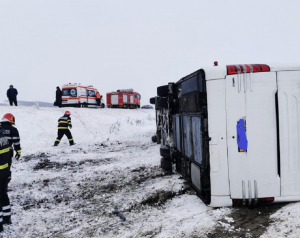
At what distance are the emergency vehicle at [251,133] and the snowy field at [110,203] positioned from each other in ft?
1.12

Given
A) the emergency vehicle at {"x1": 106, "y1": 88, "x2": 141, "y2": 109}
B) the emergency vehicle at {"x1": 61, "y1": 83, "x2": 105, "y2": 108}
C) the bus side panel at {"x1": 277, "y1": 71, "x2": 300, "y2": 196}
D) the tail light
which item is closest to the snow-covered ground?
the bus side panel at {"x1": 277, "y1": 71, "x2": 300, "y2": 196}

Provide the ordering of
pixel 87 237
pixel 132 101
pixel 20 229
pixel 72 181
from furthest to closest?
pixel 132 101 → pixel 72 181 → pixel 20 229 → pixel 87 237

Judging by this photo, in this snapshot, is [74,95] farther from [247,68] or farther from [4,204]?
[247,68]

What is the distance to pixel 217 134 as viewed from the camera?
14.1ft

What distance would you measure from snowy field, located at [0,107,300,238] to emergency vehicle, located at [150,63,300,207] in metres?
0.34

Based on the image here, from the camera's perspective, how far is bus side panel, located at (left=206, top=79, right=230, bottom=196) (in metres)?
4.30

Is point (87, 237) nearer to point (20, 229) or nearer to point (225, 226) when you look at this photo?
point (20, 229)

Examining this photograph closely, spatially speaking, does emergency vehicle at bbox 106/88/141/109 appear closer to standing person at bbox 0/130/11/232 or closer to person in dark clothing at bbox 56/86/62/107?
person in dark clothing at bbox 56/86/62/107

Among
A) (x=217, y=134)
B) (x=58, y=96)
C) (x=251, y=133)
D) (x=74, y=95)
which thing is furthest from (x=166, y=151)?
(x=74, y=95)

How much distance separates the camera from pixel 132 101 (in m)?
35.6

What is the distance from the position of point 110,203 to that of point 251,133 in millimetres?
3235

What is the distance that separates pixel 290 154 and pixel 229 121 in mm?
1076

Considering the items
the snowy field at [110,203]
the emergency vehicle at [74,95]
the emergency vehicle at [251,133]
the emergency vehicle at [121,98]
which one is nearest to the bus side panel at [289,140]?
the emergency vehicle at [251,133]

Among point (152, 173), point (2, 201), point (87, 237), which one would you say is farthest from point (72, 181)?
point (87, 237)
